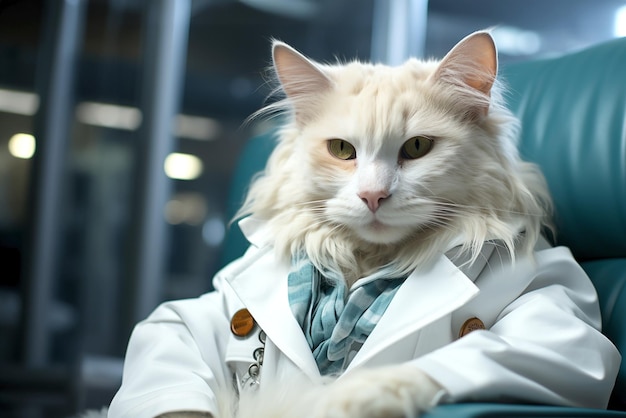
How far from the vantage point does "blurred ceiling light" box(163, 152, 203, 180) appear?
11.3 ft

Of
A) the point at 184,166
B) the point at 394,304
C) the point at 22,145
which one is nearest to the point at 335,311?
the point at 394,304

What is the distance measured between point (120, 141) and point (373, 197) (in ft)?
8.92

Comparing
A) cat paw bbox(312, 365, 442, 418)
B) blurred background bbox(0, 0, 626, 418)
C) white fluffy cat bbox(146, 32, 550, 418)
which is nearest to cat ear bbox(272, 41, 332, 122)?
white fluffy cat bbox(146, 32, 550, 418)

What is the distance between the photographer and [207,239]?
3.62m

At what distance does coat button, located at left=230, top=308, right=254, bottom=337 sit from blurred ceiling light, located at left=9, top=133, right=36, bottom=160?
2.58 meters

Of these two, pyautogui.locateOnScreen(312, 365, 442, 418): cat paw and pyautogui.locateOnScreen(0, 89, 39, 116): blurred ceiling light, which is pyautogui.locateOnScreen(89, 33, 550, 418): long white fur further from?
pyautogui.locateOnScreen(0, 89, 39, 116): blurred ceiling light

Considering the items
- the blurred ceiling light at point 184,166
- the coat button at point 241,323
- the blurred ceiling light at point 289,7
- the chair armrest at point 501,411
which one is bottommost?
the coat button at point 241,323

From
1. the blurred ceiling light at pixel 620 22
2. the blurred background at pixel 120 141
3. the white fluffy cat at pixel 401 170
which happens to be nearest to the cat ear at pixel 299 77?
the white fluffy cat at pixel 401 170

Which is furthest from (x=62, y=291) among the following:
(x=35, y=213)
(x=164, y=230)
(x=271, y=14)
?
(x=271, y=14)

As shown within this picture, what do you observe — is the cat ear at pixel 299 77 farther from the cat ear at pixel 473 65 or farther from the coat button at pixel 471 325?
the coat button at pixel 471 325

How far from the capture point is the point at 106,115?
3475 millimetres

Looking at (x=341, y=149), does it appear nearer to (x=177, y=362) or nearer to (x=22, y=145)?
(x=177, y=362)

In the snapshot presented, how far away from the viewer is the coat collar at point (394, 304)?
3.49 ft

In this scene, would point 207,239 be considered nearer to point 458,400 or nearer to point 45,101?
point 45,101
